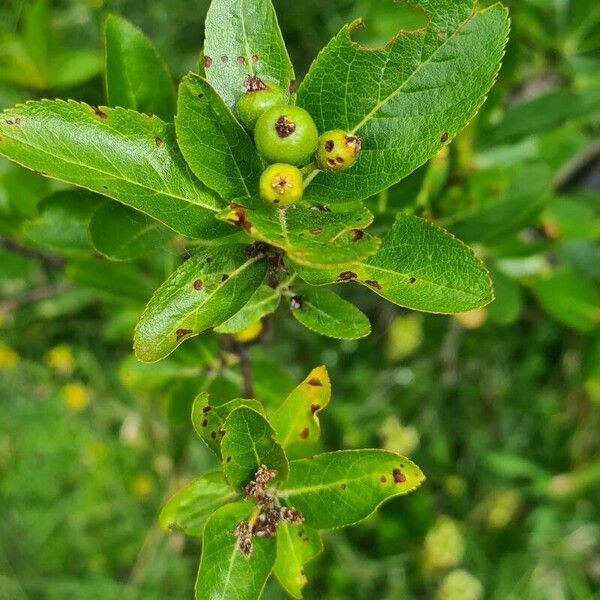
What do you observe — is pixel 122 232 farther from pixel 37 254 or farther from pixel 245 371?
pixel 37 254

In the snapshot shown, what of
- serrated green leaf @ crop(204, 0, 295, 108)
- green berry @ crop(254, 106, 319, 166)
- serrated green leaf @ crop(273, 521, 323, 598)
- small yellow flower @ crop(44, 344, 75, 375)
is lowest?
small yellow flower @ crop(44, 344, 75, 375)

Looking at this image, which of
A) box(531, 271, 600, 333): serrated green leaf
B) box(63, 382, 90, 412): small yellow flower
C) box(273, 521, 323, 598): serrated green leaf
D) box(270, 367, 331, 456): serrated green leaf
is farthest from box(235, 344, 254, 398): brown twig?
box(63, 382, 90, 412): small yellow flower

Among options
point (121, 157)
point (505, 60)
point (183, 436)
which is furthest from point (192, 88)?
point (183, 436)

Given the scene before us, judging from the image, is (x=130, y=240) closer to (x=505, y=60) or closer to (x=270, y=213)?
(x=270, y=213)

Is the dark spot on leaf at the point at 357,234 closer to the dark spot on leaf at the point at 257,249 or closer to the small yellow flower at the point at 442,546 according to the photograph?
the dark spot on leaf at the point at 257,249

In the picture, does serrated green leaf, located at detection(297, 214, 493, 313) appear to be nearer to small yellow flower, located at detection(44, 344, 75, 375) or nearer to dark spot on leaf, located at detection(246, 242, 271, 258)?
dark spot on leaf, located at detection(246, 242, 271, 258)

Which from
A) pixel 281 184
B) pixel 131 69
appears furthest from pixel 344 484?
pixel 131 69

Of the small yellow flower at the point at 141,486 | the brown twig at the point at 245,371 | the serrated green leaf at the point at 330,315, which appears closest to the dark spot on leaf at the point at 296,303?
the serrated green leaf at the point at 330,315
